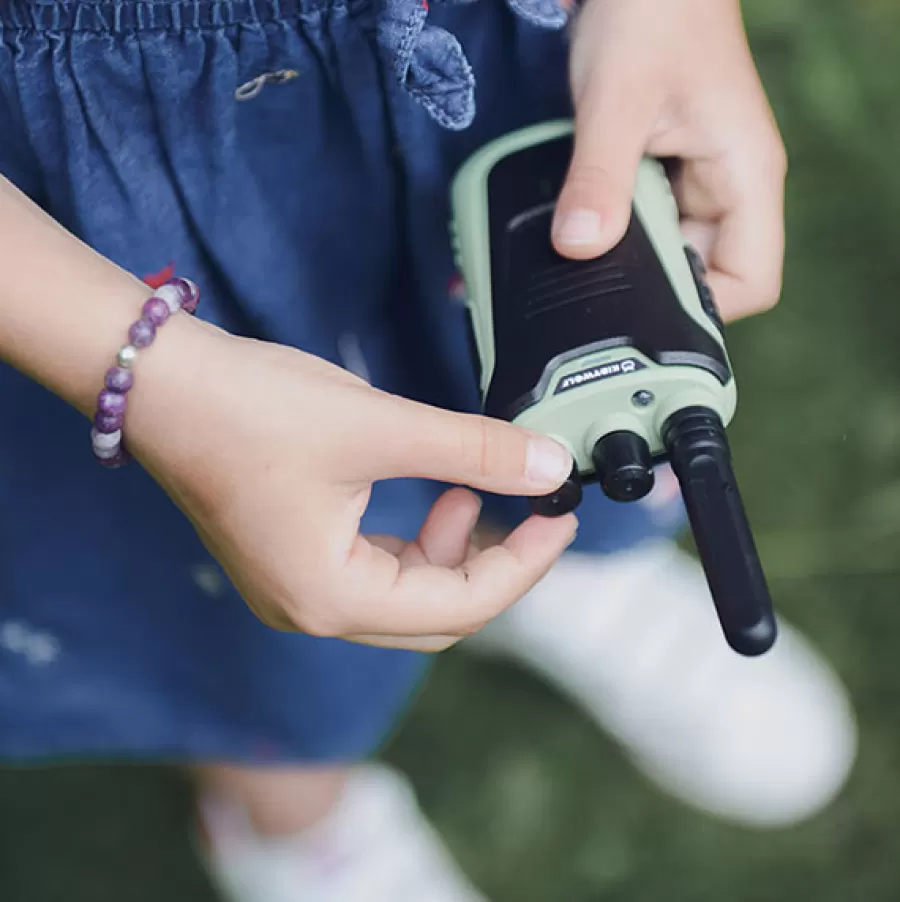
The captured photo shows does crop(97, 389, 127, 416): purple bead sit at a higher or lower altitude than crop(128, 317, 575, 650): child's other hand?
higher

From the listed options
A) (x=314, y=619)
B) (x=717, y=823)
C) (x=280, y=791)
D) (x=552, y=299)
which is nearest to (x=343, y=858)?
(x=280, y=791)

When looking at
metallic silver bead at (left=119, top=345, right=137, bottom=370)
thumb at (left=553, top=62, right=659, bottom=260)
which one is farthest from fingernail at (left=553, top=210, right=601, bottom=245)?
Result: metallic silver bead at (left=119, top=345, right=137, bottom=370)

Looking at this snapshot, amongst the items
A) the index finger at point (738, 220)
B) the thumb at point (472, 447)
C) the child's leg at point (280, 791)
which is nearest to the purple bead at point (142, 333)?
the thumb at point (472, 447)

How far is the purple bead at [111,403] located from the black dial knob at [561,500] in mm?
195

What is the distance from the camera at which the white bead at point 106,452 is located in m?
0.55

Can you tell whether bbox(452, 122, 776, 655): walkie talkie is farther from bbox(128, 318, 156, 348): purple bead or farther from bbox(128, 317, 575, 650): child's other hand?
bbox(128, 318, 156, 348): purple bead

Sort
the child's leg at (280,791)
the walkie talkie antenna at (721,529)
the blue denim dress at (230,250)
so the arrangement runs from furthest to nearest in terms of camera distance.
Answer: the child's leg at (280,791) → the blue denim dress at (230,250) → the walkie talkie antenna at (721,529)

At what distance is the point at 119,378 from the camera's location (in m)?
0.52

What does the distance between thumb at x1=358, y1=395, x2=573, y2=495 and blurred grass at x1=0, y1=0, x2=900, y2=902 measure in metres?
0.69

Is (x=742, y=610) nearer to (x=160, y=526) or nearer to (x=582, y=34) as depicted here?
(x=582, y=34)

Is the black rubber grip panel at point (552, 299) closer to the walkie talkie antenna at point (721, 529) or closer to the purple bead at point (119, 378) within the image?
the walkie talkie antenna at point (721, 529)

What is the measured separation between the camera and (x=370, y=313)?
0.74 meters

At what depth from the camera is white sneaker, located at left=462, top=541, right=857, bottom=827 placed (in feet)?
3.60

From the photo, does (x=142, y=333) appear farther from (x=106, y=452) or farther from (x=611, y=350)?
(x=611, y=350)
